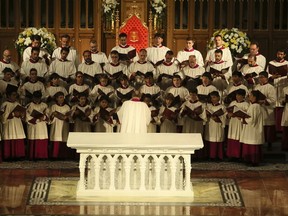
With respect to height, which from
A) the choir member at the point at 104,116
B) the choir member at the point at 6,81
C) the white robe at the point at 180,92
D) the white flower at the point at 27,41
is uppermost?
the white flower at the point at 27,41

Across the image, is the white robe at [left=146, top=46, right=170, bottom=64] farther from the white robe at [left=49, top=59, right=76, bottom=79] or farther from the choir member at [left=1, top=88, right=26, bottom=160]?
the choir member at [left=1, top=88, right=26, bottom=160]

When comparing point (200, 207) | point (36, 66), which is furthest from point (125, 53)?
point (200, 207)

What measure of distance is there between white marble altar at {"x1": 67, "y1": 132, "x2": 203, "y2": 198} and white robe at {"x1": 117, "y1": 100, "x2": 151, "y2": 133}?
2.18 ft

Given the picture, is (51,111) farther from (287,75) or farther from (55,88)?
(287,75)

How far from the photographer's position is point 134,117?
15.9 m

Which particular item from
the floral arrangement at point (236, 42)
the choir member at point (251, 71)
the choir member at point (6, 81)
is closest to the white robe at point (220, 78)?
the choir member at point (251, 71)

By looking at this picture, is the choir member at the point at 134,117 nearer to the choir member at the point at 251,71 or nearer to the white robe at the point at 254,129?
the white robe at the point at 254,129

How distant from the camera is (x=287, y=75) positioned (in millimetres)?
18594

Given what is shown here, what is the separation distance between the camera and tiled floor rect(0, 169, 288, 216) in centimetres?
1423

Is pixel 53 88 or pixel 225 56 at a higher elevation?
pixel 225 56

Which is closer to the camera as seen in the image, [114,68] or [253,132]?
[253,132]

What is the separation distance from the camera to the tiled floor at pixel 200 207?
14.2m

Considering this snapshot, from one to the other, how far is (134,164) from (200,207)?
1.20 meters

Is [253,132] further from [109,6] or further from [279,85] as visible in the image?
[109,6]
